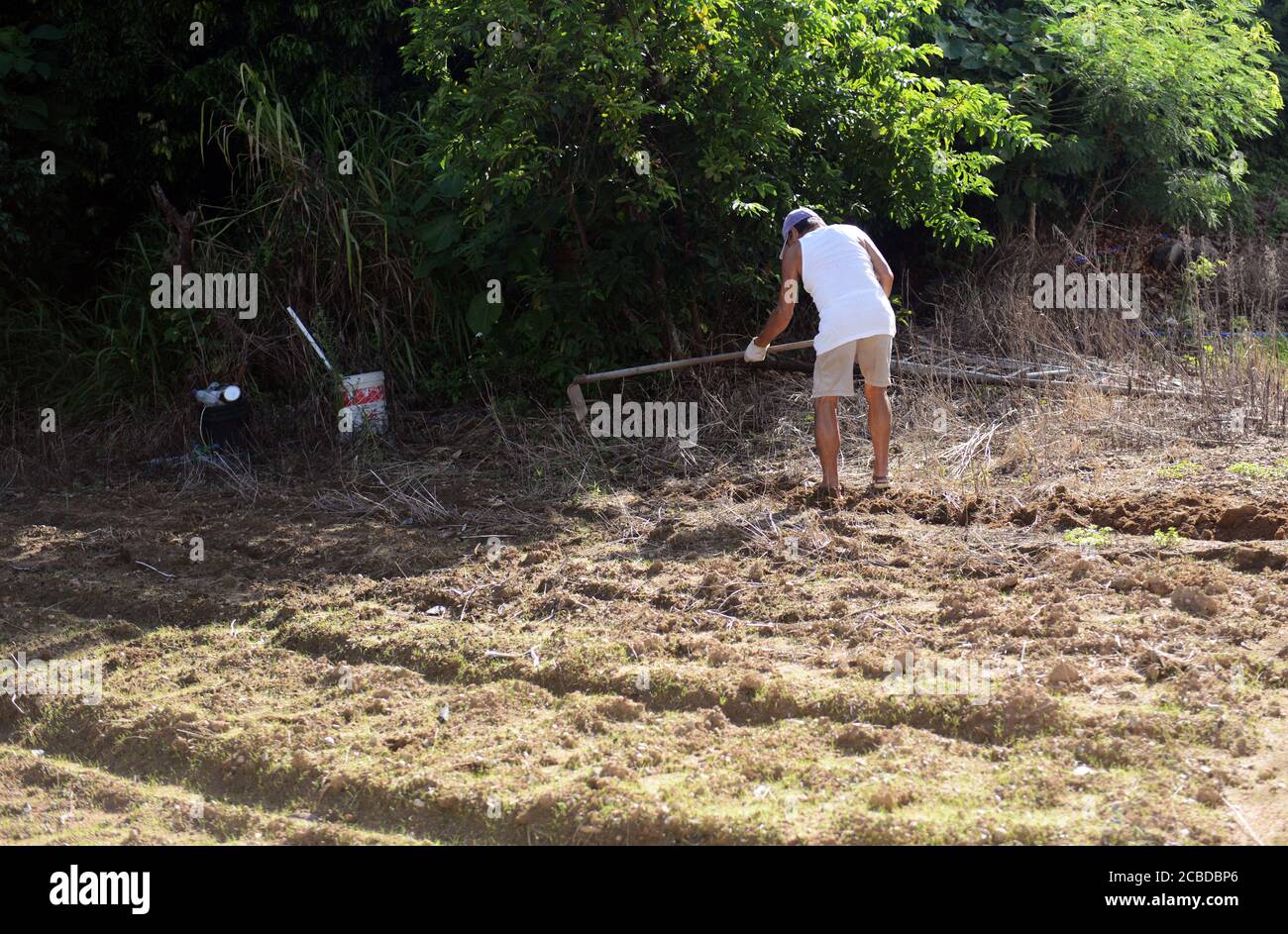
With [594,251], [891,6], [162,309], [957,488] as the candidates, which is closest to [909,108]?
[891,6]

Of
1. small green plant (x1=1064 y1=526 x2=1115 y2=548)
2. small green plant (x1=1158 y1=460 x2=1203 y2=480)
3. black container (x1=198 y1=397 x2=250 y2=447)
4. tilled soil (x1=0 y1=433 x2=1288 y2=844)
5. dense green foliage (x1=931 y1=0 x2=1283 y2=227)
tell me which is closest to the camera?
tilled soil (x1=0 y1=433 x2=1288 y2=844)

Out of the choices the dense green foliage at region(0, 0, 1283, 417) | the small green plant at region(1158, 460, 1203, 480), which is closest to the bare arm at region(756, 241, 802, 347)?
the dense green foliage at region(0, 0, 1283, 417)

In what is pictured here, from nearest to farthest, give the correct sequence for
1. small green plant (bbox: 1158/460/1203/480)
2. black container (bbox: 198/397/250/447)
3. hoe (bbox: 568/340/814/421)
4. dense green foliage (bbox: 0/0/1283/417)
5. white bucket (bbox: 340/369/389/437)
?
small green plant (bbox: 1158/460/1203/480), hoe (bbox: 568/340/814/421), dense green foliage (bbox: 0/0/1283/417), black container (bbox: 198/397/250/447), white bucket (bbox: 340/369/389/437)

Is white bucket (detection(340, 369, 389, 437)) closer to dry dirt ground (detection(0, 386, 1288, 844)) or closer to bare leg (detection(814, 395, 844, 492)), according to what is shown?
dry dirt ground (detection(0, 386, 1288, 844))

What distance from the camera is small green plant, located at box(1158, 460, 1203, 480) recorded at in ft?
20.8

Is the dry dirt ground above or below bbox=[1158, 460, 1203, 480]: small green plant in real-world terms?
below

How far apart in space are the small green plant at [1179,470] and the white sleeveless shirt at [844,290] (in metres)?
1.58

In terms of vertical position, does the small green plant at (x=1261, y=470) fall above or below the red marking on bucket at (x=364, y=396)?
below

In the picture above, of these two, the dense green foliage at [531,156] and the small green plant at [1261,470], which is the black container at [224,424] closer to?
the dense green foliage at [531,156]

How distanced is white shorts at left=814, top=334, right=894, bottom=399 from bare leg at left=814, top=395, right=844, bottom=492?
88 mm

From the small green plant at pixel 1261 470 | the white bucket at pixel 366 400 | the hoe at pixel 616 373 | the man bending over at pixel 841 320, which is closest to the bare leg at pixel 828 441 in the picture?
the man bending over at pixel 841 320

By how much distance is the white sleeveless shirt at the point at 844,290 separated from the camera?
244 inches

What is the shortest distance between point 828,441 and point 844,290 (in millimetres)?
750

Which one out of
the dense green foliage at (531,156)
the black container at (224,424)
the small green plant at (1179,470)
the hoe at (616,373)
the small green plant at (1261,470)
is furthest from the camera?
the black container at (224,424)
